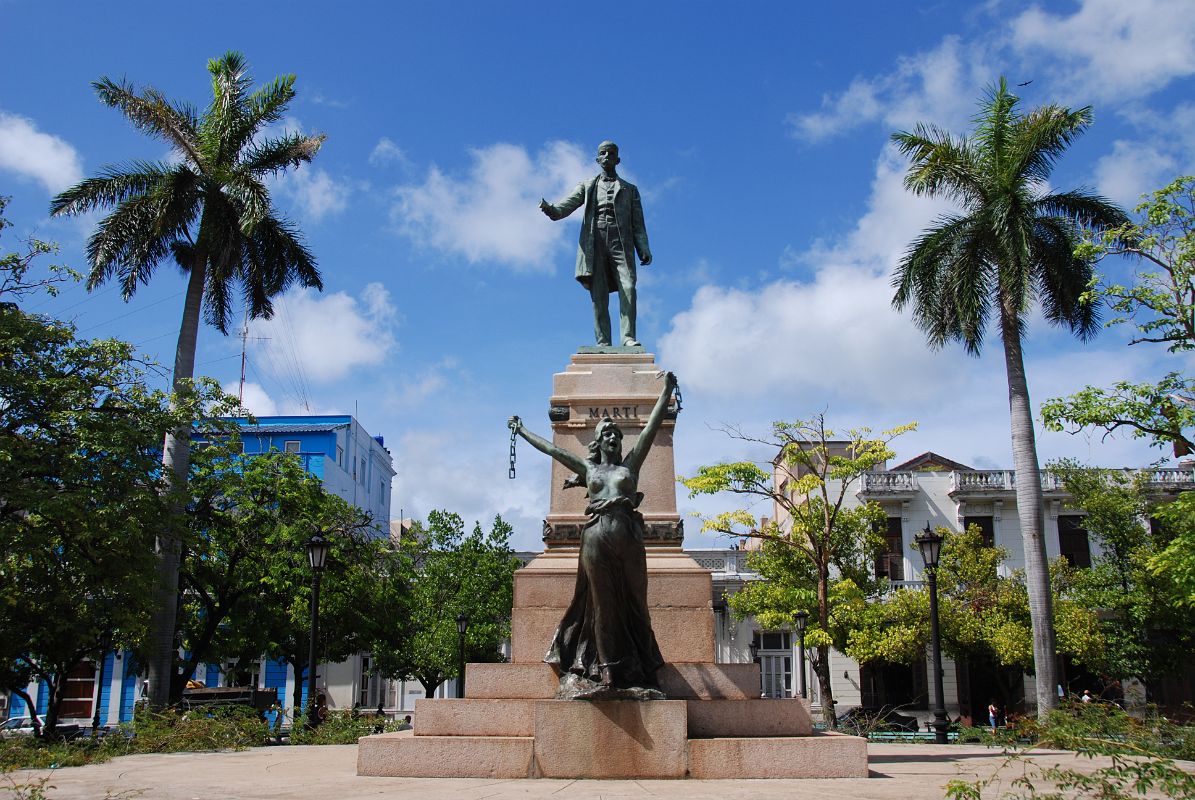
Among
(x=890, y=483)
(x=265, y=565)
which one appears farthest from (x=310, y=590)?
(x=890, y=483)

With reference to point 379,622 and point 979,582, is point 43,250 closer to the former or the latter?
point 379,622

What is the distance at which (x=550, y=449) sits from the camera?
909cm

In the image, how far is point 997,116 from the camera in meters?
23.2

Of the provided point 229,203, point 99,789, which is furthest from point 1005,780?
point 229,203

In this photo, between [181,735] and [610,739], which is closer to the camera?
[610,739]

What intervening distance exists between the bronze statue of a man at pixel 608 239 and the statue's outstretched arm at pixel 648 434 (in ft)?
9.32

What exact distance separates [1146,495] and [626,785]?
1255 inches

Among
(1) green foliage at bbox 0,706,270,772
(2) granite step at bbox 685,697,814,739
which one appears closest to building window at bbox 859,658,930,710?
(1) green foliage at bbox 0,706,270,772

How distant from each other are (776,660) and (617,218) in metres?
30.7

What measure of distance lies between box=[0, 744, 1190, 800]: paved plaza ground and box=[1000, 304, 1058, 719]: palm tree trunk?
12.2 meters

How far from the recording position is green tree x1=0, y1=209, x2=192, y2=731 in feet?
56.5

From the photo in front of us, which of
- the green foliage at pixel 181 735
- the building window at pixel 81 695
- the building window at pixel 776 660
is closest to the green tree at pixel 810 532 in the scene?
the building window at pixel 776 660

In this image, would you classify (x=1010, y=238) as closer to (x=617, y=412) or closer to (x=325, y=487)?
(x=617, y=412)

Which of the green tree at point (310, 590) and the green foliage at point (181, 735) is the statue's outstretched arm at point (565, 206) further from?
the green tree at point (310, 590)
